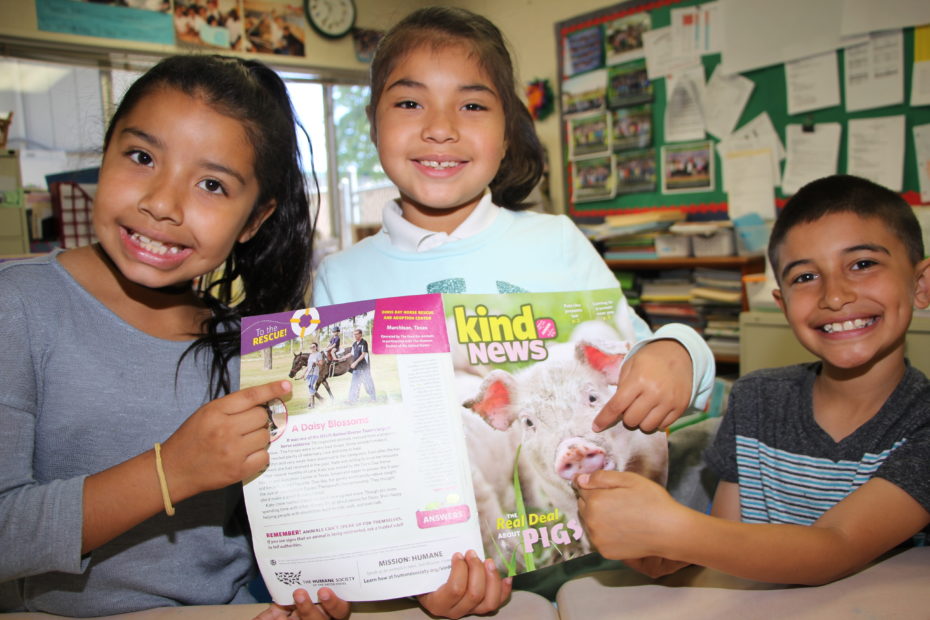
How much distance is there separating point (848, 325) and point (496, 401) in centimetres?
62

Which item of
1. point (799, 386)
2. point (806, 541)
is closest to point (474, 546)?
point (806, 541)

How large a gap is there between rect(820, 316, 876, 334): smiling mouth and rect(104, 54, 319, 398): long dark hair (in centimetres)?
90

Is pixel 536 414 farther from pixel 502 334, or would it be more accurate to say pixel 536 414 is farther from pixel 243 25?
pixel 243 25

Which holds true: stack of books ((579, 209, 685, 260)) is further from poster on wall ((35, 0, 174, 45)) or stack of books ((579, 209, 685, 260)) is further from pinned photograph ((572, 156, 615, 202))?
poster on wall ((35, 0, 174, 45))

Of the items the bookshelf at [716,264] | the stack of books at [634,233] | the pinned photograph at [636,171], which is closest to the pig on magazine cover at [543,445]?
the bookshelf at [716,264]

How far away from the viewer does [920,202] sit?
267 cm

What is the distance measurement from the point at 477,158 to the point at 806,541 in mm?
719

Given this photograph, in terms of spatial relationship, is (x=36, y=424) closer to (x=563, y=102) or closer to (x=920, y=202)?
(x=920, y=202)

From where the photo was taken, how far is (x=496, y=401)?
2.35 ft

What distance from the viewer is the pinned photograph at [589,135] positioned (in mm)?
3729

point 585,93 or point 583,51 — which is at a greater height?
point 583,51

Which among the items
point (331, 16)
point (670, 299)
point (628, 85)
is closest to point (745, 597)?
point (670, 299)

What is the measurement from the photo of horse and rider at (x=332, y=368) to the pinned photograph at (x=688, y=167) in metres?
3.02

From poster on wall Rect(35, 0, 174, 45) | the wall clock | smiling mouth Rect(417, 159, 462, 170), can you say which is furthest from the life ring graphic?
the wall clock
